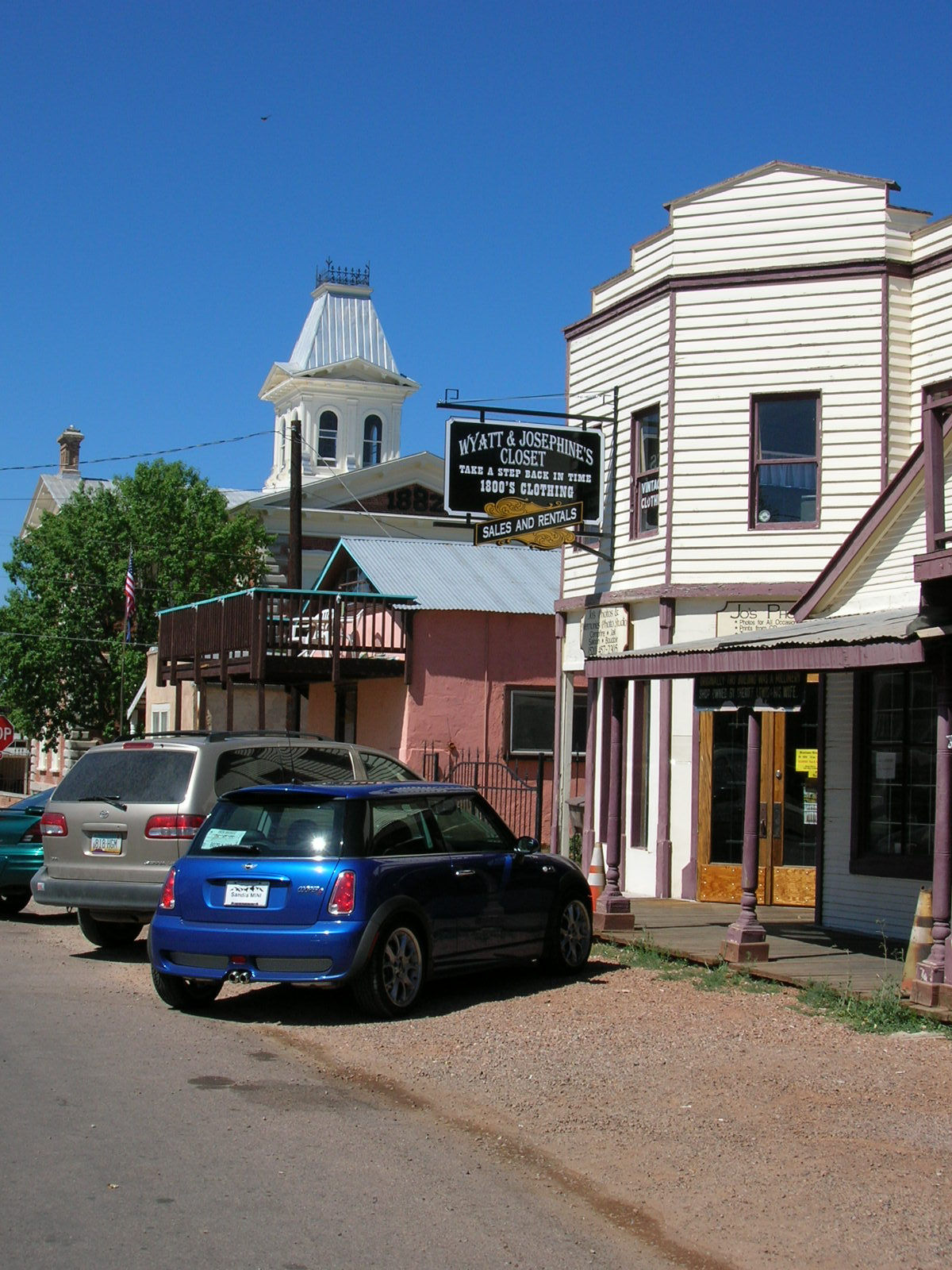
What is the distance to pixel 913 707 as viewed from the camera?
13.1 metres

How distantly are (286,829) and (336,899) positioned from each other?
689 millimetres

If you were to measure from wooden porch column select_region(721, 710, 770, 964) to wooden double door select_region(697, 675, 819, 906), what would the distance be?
3633 millimetres

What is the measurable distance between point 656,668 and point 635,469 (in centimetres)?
523

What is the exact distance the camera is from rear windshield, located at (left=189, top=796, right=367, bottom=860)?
31.6 ft

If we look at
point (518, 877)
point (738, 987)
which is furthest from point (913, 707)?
point (518, 877)

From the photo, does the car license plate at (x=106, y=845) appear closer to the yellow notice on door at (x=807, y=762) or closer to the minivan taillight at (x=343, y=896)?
the minivan taillight at (x=343, y=896)

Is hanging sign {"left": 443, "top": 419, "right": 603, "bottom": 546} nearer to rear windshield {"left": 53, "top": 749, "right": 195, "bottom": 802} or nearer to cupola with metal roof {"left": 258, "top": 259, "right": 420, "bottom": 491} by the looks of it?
rear windshield {"left": 53, "top": 749, "right": 195, "bottom": 802}

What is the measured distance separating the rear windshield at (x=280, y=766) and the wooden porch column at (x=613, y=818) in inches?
99.6

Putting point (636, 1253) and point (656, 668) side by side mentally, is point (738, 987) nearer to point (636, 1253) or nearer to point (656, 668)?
point (656, 668)

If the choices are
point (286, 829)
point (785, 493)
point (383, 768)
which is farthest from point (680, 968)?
point (785, 493)

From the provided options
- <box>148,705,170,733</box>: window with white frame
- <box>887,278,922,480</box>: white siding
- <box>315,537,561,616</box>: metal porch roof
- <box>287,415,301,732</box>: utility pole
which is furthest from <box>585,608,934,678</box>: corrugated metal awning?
<box>148,705,170,733</box>: window with white frame

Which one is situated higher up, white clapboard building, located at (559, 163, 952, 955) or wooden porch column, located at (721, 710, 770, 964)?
white clapboard building, located at (559, 163, 952, 955)

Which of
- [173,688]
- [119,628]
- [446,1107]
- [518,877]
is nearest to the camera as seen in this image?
[446,1107]

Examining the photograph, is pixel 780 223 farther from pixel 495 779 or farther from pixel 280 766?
pixel 495 779
